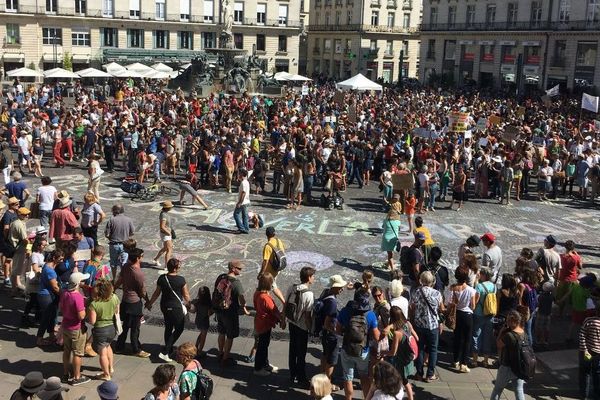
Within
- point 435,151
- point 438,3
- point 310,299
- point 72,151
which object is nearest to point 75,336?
point 310,299

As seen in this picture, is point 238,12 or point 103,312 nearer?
point 103,312

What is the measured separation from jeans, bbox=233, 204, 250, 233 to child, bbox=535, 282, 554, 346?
284 inches

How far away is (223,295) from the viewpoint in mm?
8922

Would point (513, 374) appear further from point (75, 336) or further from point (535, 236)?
point (535, 236)

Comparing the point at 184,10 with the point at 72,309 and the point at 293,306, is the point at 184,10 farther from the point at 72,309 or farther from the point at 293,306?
the point at 293,306

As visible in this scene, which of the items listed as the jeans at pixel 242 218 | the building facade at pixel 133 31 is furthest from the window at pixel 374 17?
the jeans at pixel 242 218

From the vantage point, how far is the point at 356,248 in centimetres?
1483

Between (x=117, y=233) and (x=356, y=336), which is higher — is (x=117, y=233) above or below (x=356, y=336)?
above

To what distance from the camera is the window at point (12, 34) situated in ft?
190

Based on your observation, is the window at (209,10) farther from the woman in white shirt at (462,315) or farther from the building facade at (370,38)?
the woman in white shirt at (462,315)

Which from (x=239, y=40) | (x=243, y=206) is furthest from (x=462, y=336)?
(x=239, y=40)

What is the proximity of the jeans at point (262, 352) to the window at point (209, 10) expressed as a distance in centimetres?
6313

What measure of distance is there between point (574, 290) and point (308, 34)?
3196 inches

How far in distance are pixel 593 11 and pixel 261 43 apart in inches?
1337
